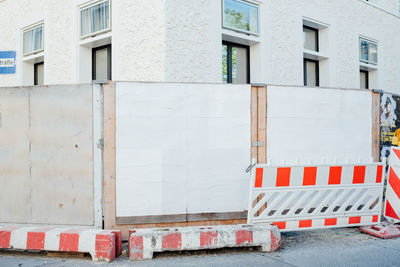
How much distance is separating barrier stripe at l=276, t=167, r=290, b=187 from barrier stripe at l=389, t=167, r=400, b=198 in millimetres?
1863

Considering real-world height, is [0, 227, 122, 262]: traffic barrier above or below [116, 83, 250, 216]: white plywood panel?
below

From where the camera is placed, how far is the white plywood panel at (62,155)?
4.46 meters

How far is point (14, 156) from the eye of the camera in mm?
4660

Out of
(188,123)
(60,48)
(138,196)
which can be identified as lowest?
(138,196)

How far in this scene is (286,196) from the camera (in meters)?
4.64

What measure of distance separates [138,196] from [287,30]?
5902 millimetres

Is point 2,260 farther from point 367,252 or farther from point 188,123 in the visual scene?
point 367,252

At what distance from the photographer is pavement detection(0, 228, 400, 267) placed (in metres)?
3.74

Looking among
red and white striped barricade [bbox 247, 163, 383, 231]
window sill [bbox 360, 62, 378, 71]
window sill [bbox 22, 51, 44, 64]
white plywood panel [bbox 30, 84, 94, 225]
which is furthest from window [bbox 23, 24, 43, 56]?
window sill [bbox 360, 62, 378, 71]

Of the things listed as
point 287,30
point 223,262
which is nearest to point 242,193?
point 223,262

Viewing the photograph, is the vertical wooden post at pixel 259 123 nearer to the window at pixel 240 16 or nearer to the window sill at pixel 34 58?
the window at pixel 240 16

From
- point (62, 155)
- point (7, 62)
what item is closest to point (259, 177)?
point (62, 155)

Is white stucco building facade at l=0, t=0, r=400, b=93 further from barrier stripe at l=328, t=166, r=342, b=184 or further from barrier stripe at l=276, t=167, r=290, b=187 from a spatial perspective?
barrier stripe at l=328, t=166, r=342, b=184

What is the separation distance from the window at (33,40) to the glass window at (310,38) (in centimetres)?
716
